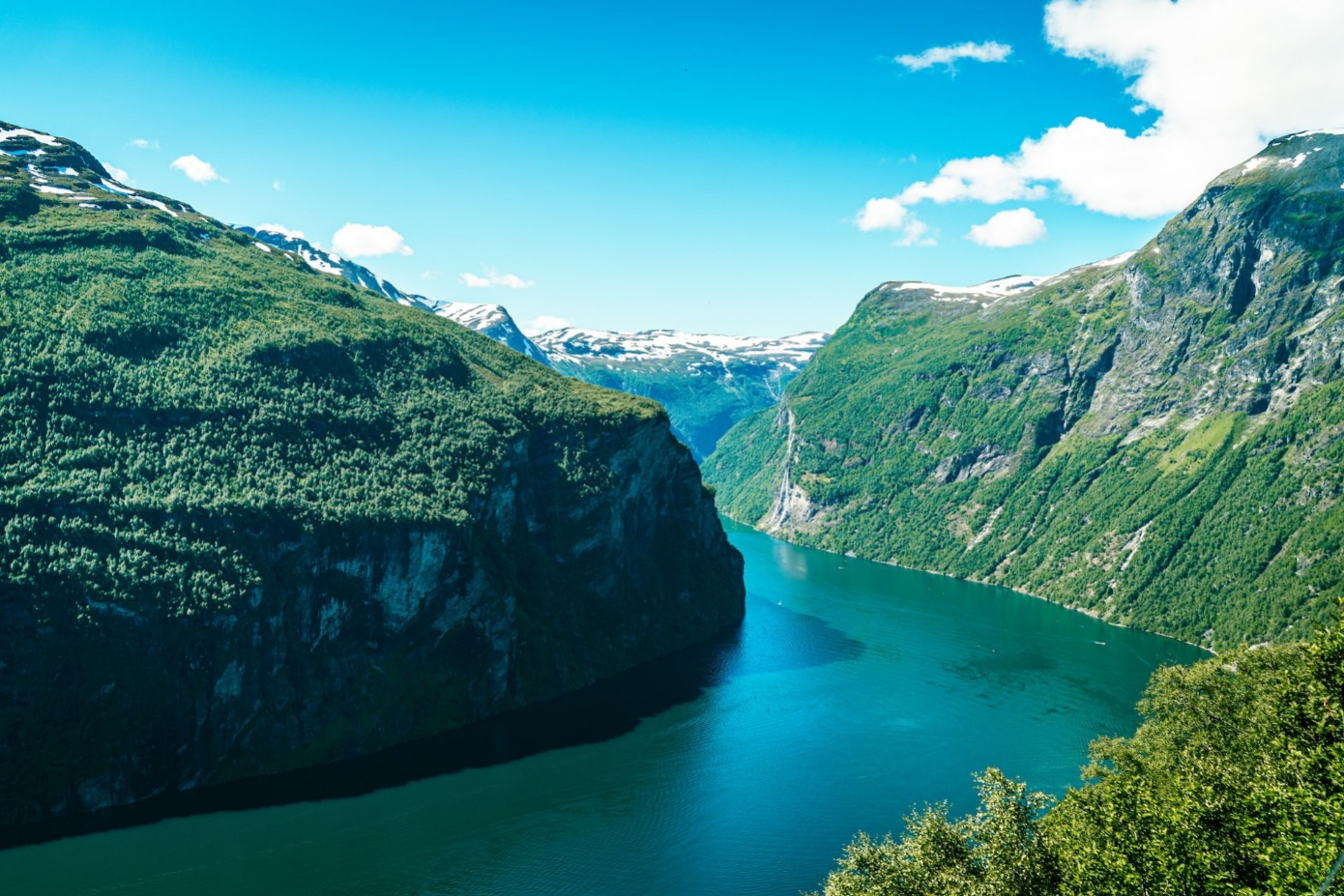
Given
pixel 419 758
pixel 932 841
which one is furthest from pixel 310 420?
pixel 932 841

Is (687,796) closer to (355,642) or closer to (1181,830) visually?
(355,642)

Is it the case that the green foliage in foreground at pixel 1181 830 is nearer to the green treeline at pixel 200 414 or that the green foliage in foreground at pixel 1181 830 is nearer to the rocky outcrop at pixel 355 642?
the rocky outcrop at pixel 355 642

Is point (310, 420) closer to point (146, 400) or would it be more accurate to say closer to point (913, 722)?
point (146, 400)

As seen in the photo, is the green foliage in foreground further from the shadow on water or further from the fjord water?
the shadow on water

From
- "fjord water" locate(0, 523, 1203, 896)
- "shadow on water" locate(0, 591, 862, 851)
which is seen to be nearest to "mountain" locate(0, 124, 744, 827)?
"shadow on water" locate(0, 591, 862, 851)

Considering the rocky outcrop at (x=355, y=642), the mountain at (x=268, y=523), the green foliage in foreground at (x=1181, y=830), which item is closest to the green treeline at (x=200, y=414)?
Result: the mountain at (x=268, y=523)
